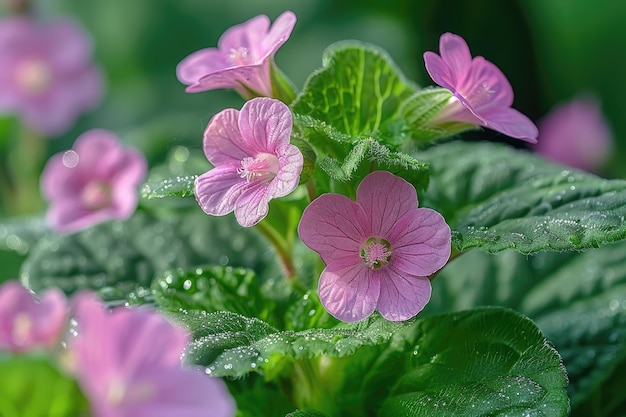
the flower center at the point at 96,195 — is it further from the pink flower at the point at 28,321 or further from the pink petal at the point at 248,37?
the pink flower at the point at 28,321

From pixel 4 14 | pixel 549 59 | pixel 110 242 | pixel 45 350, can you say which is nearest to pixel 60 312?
pixel 45 350

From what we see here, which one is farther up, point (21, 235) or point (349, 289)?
point (349, 289)

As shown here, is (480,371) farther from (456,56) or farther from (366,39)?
(366,39)

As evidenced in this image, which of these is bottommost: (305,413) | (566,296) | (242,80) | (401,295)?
(566,296)

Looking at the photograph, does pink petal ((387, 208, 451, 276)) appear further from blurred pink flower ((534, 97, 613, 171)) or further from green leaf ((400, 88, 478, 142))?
blurred pink flower ((534, 97, 613, 171))

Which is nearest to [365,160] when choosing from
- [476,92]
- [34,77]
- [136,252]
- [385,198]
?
[385,198]

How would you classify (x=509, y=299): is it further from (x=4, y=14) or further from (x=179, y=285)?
(x=4, y=14)

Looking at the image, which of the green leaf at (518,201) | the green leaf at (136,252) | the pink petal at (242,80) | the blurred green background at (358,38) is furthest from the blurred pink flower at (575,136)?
the pink petal at (242,80)
